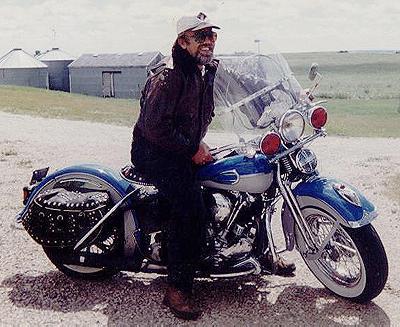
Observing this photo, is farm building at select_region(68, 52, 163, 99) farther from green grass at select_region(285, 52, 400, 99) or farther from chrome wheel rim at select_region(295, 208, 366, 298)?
chrome wheel rim at select_region(295, 208, 366, 298)

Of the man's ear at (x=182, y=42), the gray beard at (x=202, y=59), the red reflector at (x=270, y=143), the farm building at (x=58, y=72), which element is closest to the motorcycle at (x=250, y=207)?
the red reflector at (x=270, y=143)

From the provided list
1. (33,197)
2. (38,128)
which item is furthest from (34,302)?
(38,128)

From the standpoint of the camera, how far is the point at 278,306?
14.7ft

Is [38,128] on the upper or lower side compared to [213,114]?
lower

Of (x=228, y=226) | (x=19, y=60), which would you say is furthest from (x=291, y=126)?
(x=19, y=60)

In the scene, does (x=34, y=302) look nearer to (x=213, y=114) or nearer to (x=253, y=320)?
(x=253, y=320)

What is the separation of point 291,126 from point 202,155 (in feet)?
2.15

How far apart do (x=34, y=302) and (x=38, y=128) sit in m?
13.1

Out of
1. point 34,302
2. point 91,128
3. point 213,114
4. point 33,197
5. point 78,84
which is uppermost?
point 213,114

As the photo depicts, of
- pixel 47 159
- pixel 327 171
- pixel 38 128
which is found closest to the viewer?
pixel 327 171

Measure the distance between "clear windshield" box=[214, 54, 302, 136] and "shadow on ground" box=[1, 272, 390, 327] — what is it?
127cm

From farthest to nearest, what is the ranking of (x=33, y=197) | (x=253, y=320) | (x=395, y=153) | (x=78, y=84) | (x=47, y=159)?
(x=78, y=84) < (x=395, y=153) < (x=47, y=159) < (x=33, y=197) < (x=253, y=320)

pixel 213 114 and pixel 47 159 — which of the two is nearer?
pixel 213 114

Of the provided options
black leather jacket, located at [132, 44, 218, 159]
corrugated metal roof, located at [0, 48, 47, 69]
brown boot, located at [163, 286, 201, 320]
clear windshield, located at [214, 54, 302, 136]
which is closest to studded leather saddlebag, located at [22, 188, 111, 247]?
black leather jacket, located at [132, 44, 218, 159]
